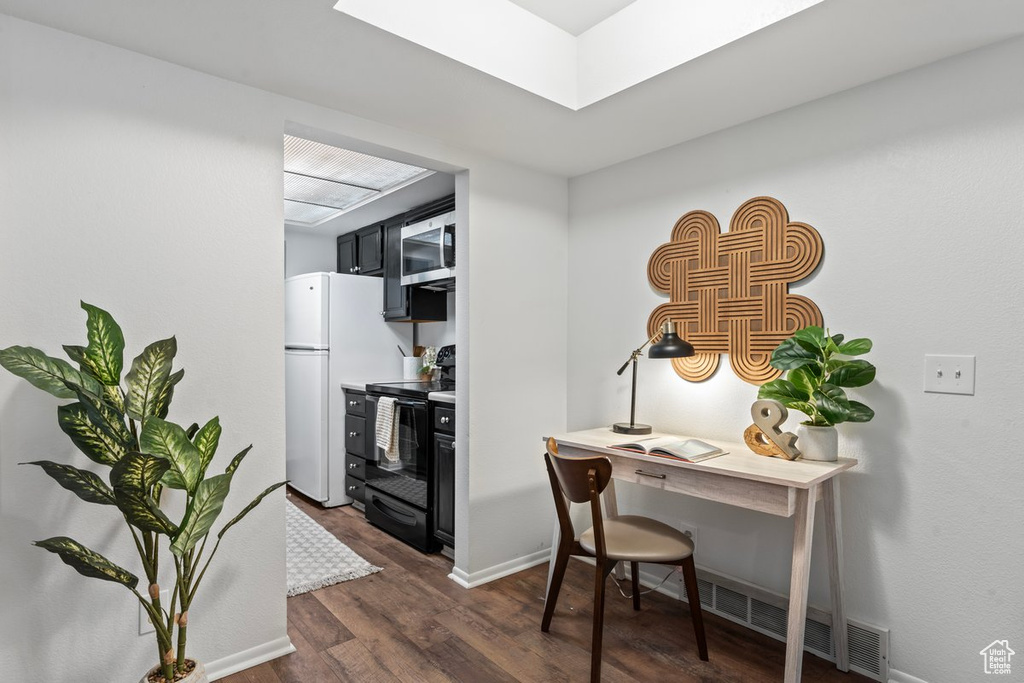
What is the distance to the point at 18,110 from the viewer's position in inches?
66.1

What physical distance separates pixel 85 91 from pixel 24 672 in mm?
1831

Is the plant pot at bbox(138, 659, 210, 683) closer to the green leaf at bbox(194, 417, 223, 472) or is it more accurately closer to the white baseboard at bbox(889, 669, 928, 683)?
the green leaf at bbox(194, 417, 223, 472)

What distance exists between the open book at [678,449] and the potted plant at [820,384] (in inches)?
11.9

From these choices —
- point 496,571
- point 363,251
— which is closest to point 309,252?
point 363,251

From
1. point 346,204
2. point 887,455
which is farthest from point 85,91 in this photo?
point 887,455

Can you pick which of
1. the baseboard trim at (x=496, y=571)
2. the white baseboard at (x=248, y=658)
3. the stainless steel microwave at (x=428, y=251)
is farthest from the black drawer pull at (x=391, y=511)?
the stainless steel microwave at (x=428, y=251)

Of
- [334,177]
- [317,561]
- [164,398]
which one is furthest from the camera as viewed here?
[334,177]

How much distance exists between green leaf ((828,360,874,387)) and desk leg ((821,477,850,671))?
365mm

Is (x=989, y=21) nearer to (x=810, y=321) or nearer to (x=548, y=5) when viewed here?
(x=810, y=321)

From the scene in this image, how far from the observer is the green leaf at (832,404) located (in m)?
1.91

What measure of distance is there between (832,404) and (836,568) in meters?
0.61

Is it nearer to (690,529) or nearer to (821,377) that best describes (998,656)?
(821,377)

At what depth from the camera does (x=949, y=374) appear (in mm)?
1871

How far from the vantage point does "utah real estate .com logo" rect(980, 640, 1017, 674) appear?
5.76ft
